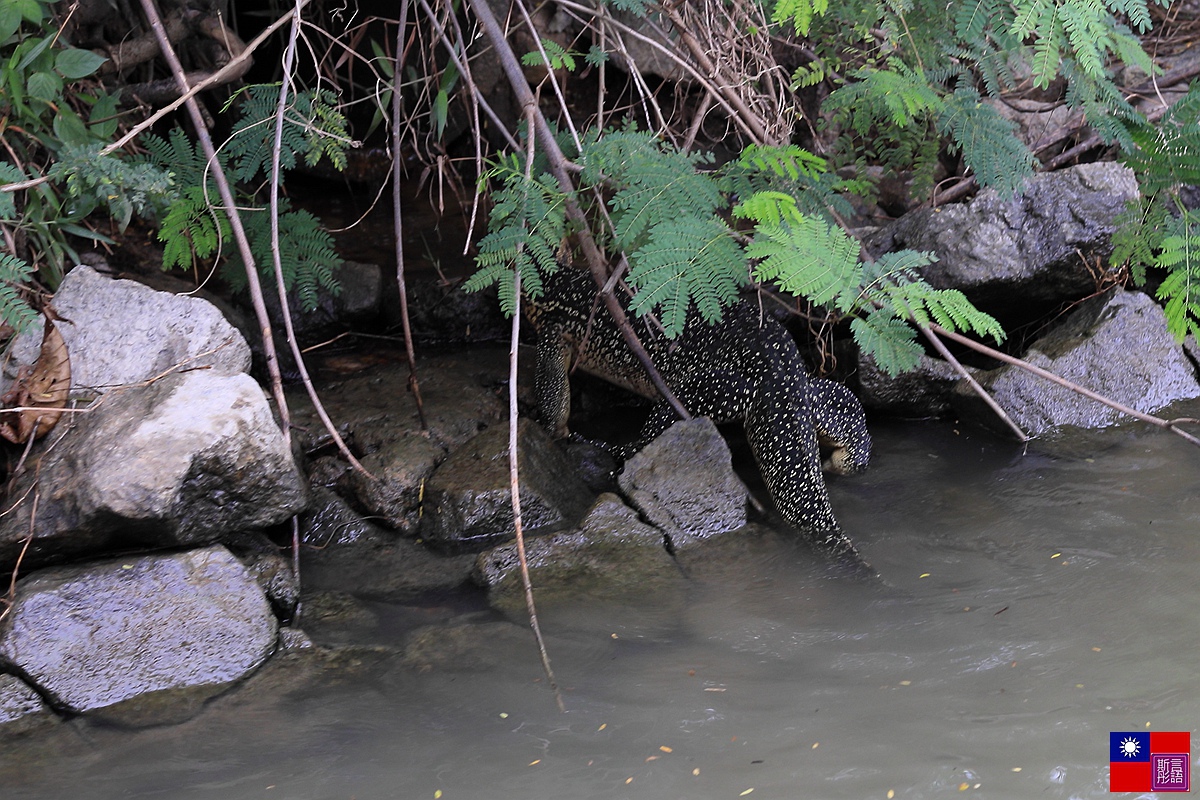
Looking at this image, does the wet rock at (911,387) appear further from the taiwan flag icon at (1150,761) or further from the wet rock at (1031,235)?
the taiwan flag icon at (1150,761)

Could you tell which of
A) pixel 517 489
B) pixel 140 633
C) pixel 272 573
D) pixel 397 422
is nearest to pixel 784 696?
pixel 517 489

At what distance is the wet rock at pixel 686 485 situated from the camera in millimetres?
4766

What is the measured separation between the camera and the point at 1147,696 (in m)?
3.20

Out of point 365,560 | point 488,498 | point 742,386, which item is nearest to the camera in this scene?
point 365,560

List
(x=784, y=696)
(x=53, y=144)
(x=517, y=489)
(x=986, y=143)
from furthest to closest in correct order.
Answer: (x=986, y=143)
(x=53, y=144)
(x=784, y=696)
(x=517, y=489)

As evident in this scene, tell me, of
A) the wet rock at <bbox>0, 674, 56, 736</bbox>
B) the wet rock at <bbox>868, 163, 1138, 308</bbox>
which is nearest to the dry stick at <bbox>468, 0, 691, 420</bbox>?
the wet rock at <bbox>868, 163, 1138, 308</bbox>

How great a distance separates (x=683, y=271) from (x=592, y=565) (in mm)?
1608

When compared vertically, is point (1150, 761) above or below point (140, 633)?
below

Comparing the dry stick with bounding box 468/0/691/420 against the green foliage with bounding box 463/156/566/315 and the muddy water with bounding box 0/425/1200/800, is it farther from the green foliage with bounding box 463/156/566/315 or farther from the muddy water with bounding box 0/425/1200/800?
the muddy water with bounding box 0/425/1200/800

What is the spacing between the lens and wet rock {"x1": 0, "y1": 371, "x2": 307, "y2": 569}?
12.3ft

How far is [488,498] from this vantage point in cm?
477

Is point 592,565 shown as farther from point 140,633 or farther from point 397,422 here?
point 140,633

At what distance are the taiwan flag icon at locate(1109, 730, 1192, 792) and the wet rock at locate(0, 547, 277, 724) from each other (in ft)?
10.5

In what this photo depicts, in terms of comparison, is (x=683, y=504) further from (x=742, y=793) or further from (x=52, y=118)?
(x=52, y=118)
